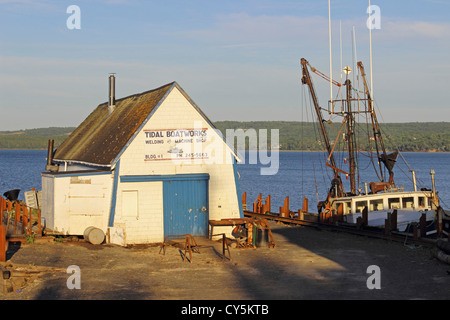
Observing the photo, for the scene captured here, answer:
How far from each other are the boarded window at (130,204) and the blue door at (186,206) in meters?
1.17

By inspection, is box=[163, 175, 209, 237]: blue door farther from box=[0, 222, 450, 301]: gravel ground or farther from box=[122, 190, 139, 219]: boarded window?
box=[122, 190, 139, 219]: boarded window

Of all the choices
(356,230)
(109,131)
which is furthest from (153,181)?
(356,230)

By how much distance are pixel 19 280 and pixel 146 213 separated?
7.47 meters

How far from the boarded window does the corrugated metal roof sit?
4.85ft

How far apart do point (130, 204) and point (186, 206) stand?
91.1 inches

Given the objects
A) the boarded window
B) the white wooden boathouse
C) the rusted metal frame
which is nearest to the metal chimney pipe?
the white wooden boathouse

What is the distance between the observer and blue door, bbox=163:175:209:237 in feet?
81.3

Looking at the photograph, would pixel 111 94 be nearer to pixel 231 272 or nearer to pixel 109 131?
pixel 109 131

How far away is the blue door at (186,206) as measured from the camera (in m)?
24.8

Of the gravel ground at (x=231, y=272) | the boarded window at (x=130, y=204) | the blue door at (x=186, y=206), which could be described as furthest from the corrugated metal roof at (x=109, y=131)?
the gravel ground at (x=231, y=272)

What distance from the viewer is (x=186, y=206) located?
25.1 meters

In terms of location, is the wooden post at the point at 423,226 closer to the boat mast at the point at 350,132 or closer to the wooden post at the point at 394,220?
the wooden post at the point at 394,220
